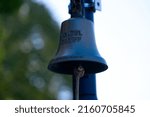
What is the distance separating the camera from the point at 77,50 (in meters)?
3.71

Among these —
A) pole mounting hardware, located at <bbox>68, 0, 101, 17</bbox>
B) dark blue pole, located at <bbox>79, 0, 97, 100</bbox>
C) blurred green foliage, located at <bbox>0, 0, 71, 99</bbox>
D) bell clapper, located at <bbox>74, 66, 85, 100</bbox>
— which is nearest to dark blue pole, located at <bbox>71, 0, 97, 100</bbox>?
dark blue pole, located at <bbox>79, 0, 97, 100</bbox>

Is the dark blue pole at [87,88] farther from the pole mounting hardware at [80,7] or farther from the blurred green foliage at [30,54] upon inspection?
the blurred green foliage at [30,54]

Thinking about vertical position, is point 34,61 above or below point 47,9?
below

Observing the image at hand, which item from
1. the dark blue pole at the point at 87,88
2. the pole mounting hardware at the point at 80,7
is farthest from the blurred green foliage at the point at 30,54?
the dark blue pole at the point at 87,88

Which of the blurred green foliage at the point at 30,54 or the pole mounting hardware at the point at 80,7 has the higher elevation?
the blurred green foliage at the point at 30,54

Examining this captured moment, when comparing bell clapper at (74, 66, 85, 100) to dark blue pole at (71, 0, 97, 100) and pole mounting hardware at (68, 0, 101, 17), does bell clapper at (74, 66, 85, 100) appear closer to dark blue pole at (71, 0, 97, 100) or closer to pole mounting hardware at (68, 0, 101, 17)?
dark blue pole at (71, 0, 97, 100)

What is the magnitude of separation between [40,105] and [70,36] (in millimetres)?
468

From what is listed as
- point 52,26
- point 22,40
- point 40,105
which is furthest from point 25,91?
point 40,105

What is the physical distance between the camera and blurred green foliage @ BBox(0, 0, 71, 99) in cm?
1202

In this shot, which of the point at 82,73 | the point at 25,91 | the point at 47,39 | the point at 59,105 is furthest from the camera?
the point at 47,39

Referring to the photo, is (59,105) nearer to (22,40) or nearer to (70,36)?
(70,36)

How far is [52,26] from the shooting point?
1465cm

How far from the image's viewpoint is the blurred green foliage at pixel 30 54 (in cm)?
1202

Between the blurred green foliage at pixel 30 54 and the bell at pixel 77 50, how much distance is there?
287 inches
